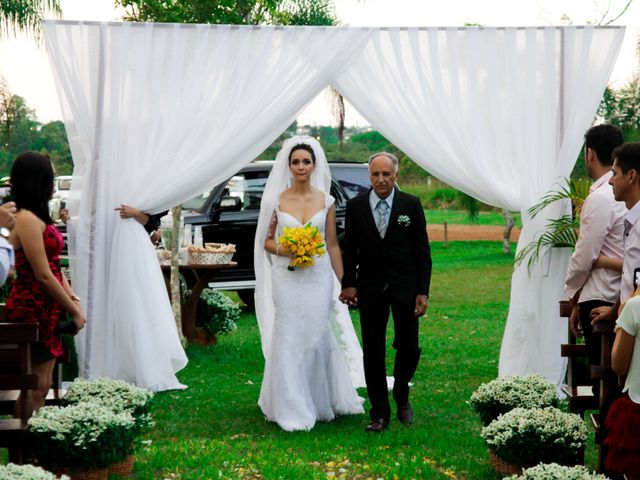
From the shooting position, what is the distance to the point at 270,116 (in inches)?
335

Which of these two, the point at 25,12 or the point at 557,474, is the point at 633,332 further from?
the point at 25,12

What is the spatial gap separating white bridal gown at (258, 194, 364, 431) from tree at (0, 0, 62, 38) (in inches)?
386

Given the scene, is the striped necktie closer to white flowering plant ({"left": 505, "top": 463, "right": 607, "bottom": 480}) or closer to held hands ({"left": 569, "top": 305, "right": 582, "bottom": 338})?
held hands ({"left": 569, "top": 305, "right": 582, "bottom": 338})

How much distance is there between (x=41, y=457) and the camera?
5.45 meters

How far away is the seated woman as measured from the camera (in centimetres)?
443

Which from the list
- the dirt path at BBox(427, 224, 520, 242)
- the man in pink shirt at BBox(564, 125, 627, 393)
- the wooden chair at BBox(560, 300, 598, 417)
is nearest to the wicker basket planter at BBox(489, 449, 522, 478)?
the wooden chair at BBox(560, 300, 598, 417)

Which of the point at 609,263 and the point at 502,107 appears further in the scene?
the point at 502,107

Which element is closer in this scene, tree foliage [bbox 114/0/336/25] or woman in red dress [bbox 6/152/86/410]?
woman in red dress [bbox 6/152/86/410]

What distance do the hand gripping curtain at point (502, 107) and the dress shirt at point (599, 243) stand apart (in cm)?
227

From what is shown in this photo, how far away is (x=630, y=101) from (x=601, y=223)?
54.8 ft

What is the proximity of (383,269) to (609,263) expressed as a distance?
1635 millimetres

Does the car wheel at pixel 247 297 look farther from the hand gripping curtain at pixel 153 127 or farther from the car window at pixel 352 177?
the hand gripping curtain at pixel 153 127

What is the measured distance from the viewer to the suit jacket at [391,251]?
279 inches

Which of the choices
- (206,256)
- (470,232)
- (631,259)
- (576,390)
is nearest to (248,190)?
(206,256)
